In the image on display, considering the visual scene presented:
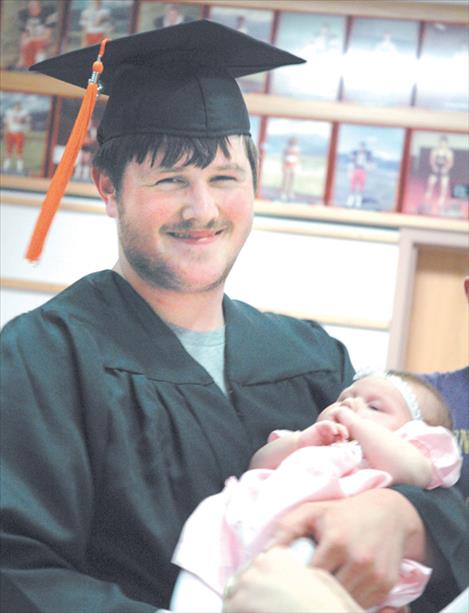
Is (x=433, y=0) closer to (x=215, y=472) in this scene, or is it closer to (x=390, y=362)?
(x=390, y=362)

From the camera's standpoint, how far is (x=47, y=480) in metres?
1.66

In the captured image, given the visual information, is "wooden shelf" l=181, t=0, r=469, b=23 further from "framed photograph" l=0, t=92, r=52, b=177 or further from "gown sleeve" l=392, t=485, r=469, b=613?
"gown sleeve" l=392, t=485, r=469, b=613

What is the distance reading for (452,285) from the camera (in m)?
6.48

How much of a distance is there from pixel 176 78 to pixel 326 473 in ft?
2.57

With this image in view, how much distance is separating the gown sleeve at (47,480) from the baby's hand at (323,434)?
35cm

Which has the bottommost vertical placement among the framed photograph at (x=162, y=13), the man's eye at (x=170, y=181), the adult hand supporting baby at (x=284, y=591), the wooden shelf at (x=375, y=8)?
the adult hand supporting baby at (x=284, y=591)

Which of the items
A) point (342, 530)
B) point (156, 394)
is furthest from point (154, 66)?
point (342, 530)

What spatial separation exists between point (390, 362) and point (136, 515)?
15.3 ft

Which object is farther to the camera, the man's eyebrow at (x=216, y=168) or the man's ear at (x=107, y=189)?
the man's ear at (x=107, y=189)

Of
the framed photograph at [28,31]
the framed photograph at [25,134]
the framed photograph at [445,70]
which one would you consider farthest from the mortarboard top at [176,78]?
the framed photograph at [28,31]

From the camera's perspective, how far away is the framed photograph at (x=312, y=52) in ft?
20.9

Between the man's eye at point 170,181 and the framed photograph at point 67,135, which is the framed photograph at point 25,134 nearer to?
the framed photograph at point 67,135

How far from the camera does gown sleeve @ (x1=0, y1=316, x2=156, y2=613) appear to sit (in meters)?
1.60

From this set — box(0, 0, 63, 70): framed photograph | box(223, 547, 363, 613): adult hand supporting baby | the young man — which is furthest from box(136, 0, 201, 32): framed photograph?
box(223, 547, 363, 613): adult hand supporting baby
